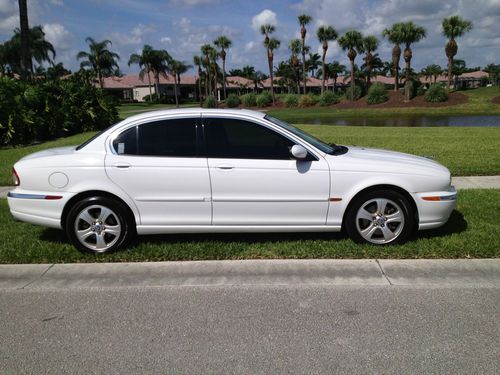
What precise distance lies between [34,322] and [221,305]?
1501mm

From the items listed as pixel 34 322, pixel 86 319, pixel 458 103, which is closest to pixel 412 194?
pixel 86 319

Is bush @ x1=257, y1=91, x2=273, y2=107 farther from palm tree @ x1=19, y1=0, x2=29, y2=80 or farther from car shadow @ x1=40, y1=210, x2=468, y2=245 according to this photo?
car shadow @ x1=40, y1=210, x2=468, y2=245

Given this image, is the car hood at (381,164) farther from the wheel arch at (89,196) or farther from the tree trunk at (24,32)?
the tree trunk at (24,32)

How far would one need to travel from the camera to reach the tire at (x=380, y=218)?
193 inches

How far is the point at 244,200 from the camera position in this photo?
4840mm

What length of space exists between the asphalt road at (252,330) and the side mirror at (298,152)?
4.49 feet

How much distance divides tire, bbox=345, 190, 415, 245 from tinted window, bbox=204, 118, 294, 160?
976 millimetres

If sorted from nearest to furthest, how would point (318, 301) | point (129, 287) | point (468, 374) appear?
point (468, 374) → point (318, 301) → point (129, 287)

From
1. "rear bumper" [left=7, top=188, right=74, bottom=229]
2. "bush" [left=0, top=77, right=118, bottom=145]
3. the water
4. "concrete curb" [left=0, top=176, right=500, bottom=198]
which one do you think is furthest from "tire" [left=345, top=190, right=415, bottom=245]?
the water

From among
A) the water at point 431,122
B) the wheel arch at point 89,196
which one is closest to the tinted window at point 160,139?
the wheel arch at point 89,196

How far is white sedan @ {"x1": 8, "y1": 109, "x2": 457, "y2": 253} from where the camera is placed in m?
4.81

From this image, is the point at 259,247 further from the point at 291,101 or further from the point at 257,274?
the point at 291,101

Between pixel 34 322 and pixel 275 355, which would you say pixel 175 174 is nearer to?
pixel 34 322

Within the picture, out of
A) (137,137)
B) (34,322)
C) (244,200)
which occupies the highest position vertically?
(137,137)
